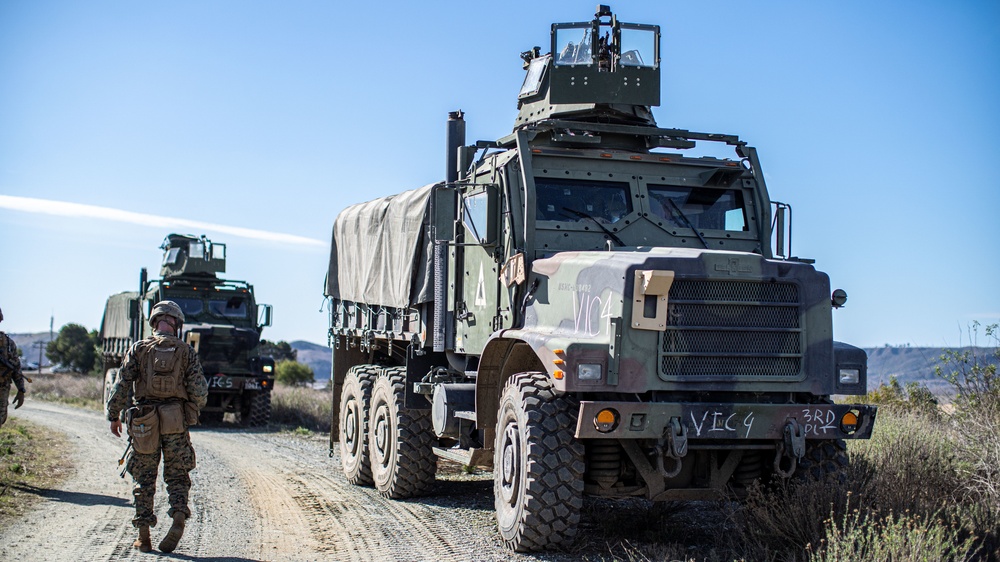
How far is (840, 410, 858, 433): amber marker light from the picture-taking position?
6.97m

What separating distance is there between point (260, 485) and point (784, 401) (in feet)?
19.3

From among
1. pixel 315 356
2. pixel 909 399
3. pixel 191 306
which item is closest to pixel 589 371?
pixel 909 399

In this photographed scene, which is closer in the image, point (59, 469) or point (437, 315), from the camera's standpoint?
point (437, 315)

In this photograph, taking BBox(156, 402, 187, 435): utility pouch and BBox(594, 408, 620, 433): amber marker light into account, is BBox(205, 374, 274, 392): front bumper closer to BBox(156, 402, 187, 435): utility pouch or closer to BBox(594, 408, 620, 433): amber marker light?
BBox(156, 402, 187, 435): utility pouch

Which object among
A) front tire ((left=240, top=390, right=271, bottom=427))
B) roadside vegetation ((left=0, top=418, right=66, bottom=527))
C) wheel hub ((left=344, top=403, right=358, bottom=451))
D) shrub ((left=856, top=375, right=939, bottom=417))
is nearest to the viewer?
roadside vegetation ((left=0, top=418, right=66, bottom=527))

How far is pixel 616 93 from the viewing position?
9031 millimetres

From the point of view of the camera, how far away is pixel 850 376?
283 inches

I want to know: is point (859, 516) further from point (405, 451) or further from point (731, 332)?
point (405, 451)

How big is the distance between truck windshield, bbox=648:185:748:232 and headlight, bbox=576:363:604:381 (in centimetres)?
207

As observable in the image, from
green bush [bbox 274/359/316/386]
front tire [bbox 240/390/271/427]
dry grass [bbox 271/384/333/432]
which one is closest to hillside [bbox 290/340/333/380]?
green bush [bbox 274/359/316/386]

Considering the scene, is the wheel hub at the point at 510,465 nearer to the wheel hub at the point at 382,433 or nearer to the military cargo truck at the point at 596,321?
the military cargo truck at the point at 596,321

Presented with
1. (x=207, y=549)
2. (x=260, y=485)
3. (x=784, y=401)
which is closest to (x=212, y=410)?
(x=260, y=485)

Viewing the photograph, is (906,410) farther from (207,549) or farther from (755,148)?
(207,549)

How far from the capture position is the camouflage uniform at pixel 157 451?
24.5 ft
